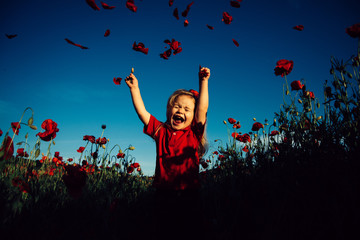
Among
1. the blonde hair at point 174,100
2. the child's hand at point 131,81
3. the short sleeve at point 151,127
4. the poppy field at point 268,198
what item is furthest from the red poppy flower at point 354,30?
the child's hand at point 131,81

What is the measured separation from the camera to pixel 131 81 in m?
2.38

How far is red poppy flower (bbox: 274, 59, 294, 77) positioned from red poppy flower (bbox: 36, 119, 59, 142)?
3.09 metres

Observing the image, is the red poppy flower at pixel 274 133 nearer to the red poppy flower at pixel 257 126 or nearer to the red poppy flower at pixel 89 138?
the red poppy flower at pixel 257 126

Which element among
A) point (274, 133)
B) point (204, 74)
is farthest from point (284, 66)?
point (204, 74)

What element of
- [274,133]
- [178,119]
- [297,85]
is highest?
[297,85]

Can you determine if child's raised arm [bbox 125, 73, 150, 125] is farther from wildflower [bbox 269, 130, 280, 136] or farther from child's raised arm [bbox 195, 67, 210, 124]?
wildflower [bbox 269, 130, 280, 136]

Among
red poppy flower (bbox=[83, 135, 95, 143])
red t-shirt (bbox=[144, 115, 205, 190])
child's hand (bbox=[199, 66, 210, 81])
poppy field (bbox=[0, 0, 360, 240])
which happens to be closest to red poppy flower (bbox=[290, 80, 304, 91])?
poppy field (bbox=[0, 0, 360, 240])

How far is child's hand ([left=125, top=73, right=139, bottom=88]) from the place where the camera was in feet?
7.74

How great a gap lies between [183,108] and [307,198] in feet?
4.60

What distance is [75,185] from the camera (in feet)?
5.66

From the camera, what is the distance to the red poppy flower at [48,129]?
2561 mm

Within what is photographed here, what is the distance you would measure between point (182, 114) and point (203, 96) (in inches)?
12.2

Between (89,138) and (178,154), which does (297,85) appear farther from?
(89,138)

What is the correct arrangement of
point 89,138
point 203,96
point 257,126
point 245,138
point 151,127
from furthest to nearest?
point 89,138 → point 245,138 → point 257,126 → point 151,127 → point 203,96
